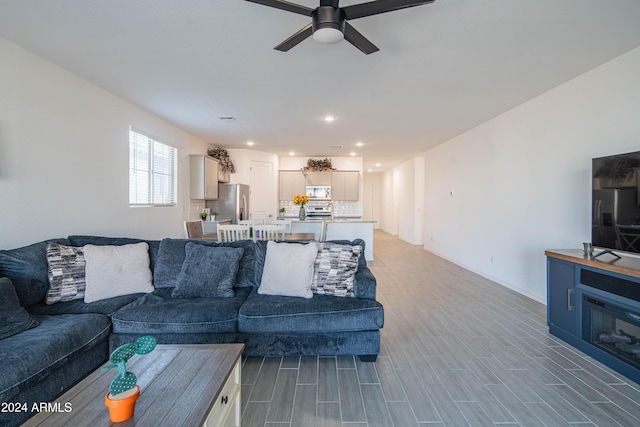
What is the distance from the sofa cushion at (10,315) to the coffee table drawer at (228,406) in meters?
1.43

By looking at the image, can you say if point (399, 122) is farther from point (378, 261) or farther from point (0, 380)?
point (0, 380)

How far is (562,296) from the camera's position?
2.56 meters

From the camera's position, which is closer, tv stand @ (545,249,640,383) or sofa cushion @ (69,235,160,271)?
tv stand @ (545,249,640,383)

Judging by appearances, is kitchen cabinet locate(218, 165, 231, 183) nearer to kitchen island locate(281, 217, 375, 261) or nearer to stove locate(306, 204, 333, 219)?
kitchen island locate(281, 217, 375, 261)

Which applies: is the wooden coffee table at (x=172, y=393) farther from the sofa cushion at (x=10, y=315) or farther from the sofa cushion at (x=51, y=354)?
the sofa cushion at (x=10, y=315)

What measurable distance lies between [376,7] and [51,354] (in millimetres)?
2772

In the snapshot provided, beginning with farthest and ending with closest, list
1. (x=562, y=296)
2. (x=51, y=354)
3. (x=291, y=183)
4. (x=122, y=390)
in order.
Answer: (x=291, y=183) < (x=562, y=296) < (x=51, y=354) < (x=122, y=390)

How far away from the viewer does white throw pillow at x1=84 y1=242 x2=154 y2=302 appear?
2.34m

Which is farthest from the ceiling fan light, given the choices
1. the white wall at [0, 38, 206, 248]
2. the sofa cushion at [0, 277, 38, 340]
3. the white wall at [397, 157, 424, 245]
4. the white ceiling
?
the white wall at [397, 157, 424, 245]

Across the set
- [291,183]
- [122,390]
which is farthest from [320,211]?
[122,390]

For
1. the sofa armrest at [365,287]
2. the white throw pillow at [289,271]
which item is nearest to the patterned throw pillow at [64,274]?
the white throw pillow at [289,271]

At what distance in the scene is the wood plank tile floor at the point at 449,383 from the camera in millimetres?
1662

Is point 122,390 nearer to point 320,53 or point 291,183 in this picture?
point 320,53

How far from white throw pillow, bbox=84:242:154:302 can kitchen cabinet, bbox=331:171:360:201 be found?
585 centimetres
